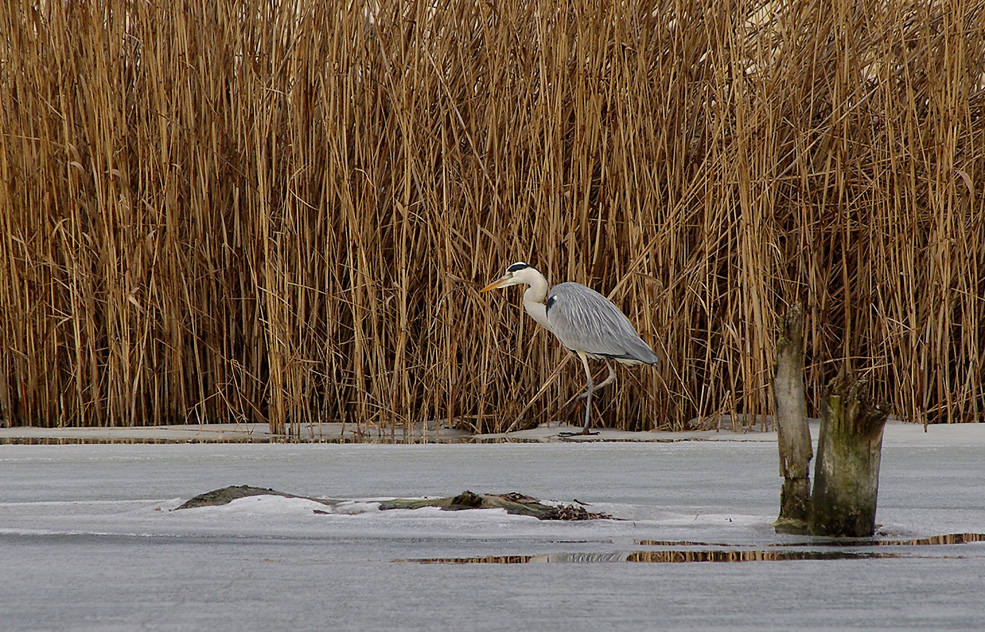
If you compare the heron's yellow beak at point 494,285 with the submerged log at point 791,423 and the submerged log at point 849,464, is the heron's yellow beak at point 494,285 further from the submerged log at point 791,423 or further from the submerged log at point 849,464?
the submerged log at point 849,464

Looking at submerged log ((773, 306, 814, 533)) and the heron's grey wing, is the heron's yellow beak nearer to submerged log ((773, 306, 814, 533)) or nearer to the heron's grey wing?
the heron's grey wing

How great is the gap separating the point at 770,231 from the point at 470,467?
5.15 ft

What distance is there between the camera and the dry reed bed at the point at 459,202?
157 inches

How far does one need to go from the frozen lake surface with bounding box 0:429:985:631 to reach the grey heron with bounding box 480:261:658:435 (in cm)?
78

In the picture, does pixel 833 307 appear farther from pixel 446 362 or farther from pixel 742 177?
pixel 446 362

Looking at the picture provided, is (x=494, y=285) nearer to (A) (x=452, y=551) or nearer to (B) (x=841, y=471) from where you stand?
(B) (x=841, y=471)

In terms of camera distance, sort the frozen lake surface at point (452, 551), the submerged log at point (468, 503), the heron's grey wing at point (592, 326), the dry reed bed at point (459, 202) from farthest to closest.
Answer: the dry reed bed at point (459, 202)
the heron's grey wing at point (592, 326)
the submerged log at point (468, 503)
the frozen lake surface at point (452, 551)

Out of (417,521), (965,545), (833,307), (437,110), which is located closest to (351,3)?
(437,110)

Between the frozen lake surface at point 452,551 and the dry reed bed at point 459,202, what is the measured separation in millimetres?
1074

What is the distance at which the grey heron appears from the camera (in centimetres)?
376

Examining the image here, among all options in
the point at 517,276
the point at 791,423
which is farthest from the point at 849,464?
the point at 517,276

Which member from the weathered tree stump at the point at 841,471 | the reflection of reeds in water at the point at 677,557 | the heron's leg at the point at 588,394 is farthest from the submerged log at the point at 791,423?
the heron's leg at the point at 588,394

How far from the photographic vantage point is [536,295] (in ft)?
13.1

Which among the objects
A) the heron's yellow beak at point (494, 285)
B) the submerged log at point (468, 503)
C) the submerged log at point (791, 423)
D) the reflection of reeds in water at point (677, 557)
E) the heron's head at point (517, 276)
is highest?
the heron's head at point (517, 276)
